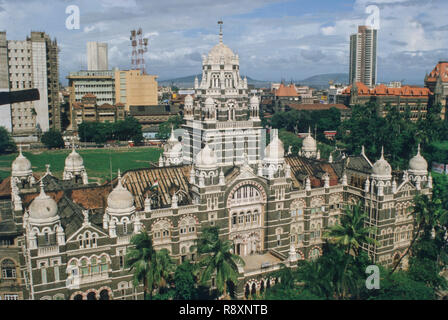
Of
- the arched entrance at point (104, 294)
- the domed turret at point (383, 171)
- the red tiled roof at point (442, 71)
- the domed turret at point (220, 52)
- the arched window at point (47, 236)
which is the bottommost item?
the arched entrance at point (104, 294)

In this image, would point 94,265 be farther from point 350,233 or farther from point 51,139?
point 51,139

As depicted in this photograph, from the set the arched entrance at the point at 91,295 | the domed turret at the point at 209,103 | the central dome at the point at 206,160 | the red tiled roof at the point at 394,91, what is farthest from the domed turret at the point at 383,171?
→ the red tiled roof at the point at 394,91

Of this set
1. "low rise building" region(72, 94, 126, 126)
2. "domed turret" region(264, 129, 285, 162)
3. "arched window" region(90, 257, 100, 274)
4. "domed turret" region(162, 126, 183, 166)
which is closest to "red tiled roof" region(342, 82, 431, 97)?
"low rise building" region(72, 94, 126, 126)

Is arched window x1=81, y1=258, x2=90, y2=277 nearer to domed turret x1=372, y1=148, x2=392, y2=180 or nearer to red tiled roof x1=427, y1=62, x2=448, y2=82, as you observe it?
domed turret x1=372, y1=148, x2=392, y2=180

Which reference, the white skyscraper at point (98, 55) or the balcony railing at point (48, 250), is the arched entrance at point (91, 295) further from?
the white skyscraper at point (98, 55)

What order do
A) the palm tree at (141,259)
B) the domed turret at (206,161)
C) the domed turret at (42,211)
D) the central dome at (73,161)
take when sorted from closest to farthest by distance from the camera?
the palm tree at (141,259) → the domed turret at (42,211) → the domed turret at (206,161) → the central dome at (73,161)
